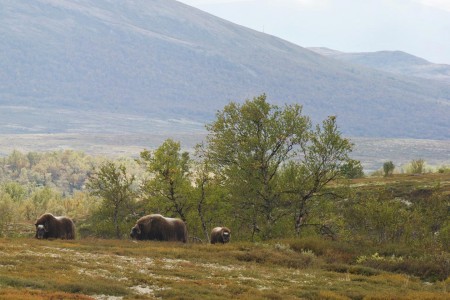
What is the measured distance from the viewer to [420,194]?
88.9m

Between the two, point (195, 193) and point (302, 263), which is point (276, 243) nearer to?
point (302, 263)

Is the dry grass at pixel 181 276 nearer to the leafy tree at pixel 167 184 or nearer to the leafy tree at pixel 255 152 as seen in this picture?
the leafy tree at pixel 255 152

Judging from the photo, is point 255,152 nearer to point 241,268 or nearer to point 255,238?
point 255,238

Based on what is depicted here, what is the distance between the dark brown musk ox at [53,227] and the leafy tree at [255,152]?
15374mm

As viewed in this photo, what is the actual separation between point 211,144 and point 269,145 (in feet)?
17.1

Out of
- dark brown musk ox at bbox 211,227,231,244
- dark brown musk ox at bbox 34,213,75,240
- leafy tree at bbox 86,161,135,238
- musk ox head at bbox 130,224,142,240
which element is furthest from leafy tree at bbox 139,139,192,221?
dark brown musk ox at bbox 34,213,75,240

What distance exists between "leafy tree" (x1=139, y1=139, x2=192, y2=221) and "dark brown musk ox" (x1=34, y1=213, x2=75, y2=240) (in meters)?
11.3

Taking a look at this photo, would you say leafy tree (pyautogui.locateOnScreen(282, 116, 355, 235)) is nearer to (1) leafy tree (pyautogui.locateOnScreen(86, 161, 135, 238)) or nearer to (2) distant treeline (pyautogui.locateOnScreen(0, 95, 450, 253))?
(2) distant treeline (pyautogui.locateOnScreen(0, 95, 450, 253))

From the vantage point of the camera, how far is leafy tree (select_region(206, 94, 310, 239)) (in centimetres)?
6159

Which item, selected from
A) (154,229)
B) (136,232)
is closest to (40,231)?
(136,232)

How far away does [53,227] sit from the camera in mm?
52031

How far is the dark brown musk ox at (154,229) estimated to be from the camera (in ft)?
173

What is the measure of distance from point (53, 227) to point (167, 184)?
1406cm

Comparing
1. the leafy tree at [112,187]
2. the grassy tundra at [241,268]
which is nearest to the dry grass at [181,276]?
the grassy tundra at [241,268]
